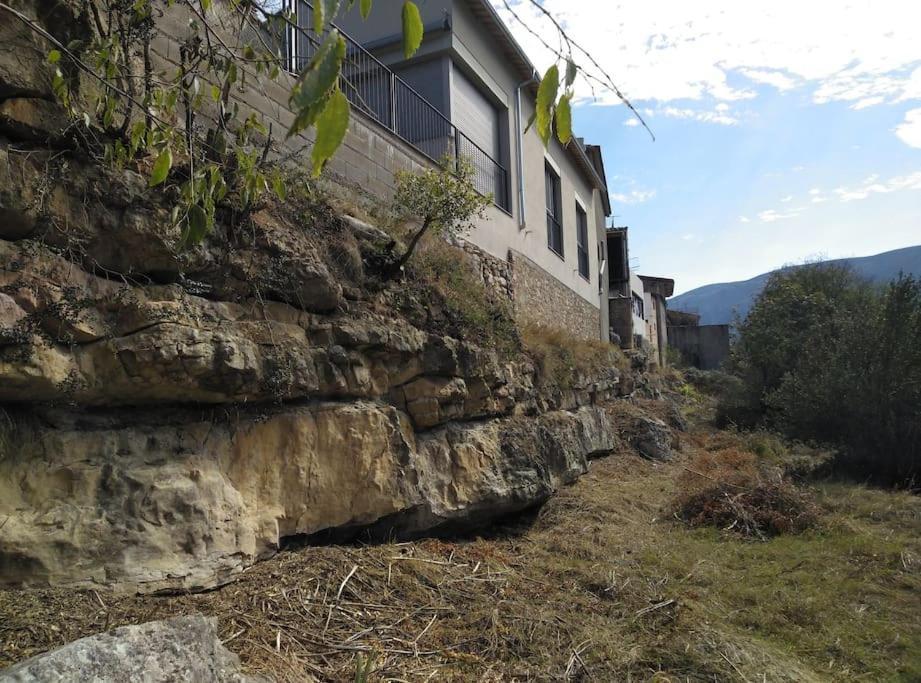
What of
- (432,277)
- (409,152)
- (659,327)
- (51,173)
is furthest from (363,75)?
(659,327)

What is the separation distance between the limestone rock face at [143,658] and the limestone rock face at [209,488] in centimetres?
90

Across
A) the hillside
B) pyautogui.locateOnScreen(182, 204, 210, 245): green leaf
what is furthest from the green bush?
the hillside

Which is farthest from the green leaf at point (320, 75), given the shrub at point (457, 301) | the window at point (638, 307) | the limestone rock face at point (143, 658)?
the window at point (638, 307)

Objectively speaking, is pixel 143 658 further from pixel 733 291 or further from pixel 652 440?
pixel 733 291

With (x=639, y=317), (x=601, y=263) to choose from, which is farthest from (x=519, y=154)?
(x=639, y=317)

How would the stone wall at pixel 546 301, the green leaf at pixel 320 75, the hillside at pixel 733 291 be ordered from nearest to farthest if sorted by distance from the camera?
the green leaf at pixel 320 75, the stone wall at pixel 546 301, the hillside at pixel 733 291

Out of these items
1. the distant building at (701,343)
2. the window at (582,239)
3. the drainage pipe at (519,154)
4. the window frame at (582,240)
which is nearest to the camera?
the drainage pipe at (519,154)

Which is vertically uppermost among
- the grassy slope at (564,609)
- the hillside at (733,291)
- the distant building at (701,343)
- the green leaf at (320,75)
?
the hillside at (733,291)

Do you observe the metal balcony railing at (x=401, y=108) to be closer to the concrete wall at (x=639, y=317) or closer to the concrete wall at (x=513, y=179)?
the concrete wall at (x=513, y=179)

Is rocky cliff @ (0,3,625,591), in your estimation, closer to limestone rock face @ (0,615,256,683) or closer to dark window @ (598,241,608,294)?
limestone rock face @ (0,615,256,683)

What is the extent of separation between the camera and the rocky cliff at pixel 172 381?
3137mm

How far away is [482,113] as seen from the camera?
39.8 feet

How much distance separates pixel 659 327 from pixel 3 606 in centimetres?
3058

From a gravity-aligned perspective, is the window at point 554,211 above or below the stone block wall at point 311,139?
above
